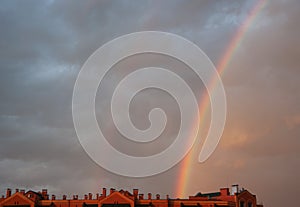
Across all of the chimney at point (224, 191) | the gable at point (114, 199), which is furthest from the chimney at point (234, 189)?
the gable at point (114, 199)

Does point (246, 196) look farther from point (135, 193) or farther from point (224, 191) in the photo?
point (135, 193)

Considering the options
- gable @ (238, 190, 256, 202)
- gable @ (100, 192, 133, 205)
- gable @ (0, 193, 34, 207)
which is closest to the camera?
gable @ (100, 192, 133, 205)

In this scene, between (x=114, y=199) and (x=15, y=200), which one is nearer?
(x=114, y=199)

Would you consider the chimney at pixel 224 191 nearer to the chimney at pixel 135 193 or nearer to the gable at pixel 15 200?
the chimney at pixel 135 193

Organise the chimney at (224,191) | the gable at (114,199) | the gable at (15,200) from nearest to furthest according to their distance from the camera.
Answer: the gable at (114,199) → the gable at (15,200) → the chimney at (224,191)

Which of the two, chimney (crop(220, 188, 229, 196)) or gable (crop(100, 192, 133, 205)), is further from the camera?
chimney (crop(220, 188, 229, 196))

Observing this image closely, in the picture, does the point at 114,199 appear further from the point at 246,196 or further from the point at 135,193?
the point at 246,196

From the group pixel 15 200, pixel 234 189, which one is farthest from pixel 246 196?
pixel 15 200

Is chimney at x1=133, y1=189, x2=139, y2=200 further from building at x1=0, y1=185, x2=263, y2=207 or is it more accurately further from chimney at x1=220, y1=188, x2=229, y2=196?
chimney at x1=220, y1=188, x2=229, y2=196

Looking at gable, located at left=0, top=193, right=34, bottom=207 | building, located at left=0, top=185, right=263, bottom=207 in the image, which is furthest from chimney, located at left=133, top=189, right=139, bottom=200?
gable, located at left=0, top=193, right=34, bottom=207

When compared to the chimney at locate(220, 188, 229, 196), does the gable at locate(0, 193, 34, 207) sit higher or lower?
lower

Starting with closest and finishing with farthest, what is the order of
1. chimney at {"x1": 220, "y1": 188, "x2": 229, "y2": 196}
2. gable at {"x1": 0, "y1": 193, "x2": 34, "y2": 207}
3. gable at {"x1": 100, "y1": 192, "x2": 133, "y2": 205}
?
1. gable at {"x1": 100, "y1": 192, "x2": 133, "y2": 205}
2. gable at {"x1": 0, "y1": 193, "x2": 34, "y2": 207}
3. chimney at {"x1": 220, "y1": 188, "x2": 229, "y2": 196}

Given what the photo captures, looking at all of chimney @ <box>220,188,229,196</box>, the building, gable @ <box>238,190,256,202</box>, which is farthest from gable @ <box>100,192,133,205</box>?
chimney @ <box>220,188,229,196</box>

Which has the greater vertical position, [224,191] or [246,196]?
[224,191]
